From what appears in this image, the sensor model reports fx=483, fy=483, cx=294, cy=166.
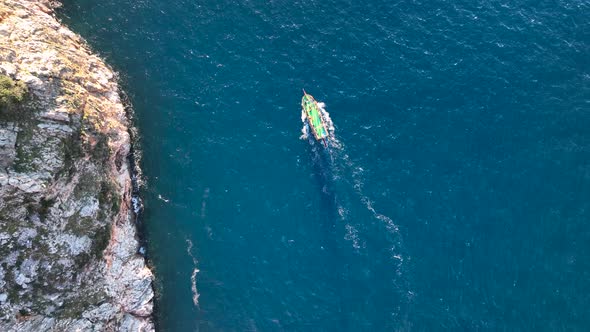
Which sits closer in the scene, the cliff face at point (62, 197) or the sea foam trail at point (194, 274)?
the cliff face at point (62, 197)

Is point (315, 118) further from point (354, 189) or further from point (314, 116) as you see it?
point (354, 189)

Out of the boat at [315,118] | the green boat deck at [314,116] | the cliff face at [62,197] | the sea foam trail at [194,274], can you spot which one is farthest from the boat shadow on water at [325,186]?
the cliff face at [62,197]

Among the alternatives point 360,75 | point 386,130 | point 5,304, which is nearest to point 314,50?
point 360,75

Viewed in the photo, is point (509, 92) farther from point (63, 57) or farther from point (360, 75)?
point (63, 57)

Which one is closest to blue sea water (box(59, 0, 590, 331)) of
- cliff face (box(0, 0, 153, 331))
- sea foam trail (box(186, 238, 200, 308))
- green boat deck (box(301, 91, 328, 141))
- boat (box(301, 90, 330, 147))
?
sea foam trail (box(186, 238, 200, 308))

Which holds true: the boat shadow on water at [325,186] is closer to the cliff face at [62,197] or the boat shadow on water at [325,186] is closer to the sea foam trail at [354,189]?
the sea foam trail at [354,189]

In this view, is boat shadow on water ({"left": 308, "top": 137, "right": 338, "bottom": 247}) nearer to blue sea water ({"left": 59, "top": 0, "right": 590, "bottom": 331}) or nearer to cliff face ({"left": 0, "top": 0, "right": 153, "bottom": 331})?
blue sea water ({"left": 59, "top": 0, "right": 590, "bottom": 331})

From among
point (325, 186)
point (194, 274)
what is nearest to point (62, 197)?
point (194, 274)
